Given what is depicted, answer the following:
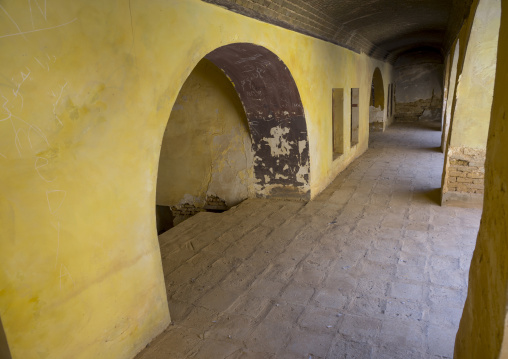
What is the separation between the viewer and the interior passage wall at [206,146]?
6250mm

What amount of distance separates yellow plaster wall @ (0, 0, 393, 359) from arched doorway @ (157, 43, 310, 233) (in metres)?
2.65

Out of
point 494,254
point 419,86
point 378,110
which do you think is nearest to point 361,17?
point 494,254

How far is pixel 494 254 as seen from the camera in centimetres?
167

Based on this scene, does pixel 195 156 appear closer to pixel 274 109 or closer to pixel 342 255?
pixel 274 109

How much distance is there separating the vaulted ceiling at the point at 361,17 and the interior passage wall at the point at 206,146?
172 cm

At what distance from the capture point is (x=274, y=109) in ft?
19.4

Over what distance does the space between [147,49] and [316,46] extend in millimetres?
4345

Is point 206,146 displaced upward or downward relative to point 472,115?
downward

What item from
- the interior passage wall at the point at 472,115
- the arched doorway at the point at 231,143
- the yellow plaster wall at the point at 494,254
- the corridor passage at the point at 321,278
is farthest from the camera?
the arched doorway at the point at 231,143

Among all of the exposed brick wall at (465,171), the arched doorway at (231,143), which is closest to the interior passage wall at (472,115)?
the exposed brick wall at (465,171)

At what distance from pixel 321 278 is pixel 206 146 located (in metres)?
3.62

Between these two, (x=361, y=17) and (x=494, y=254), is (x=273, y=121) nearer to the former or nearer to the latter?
(x=361, y=17)

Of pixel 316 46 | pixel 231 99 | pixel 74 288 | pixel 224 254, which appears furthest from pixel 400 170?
pixel 74 288

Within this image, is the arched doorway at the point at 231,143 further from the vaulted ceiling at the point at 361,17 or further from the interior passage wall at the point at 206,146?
the vaulted ceiling at the point at 361,17
